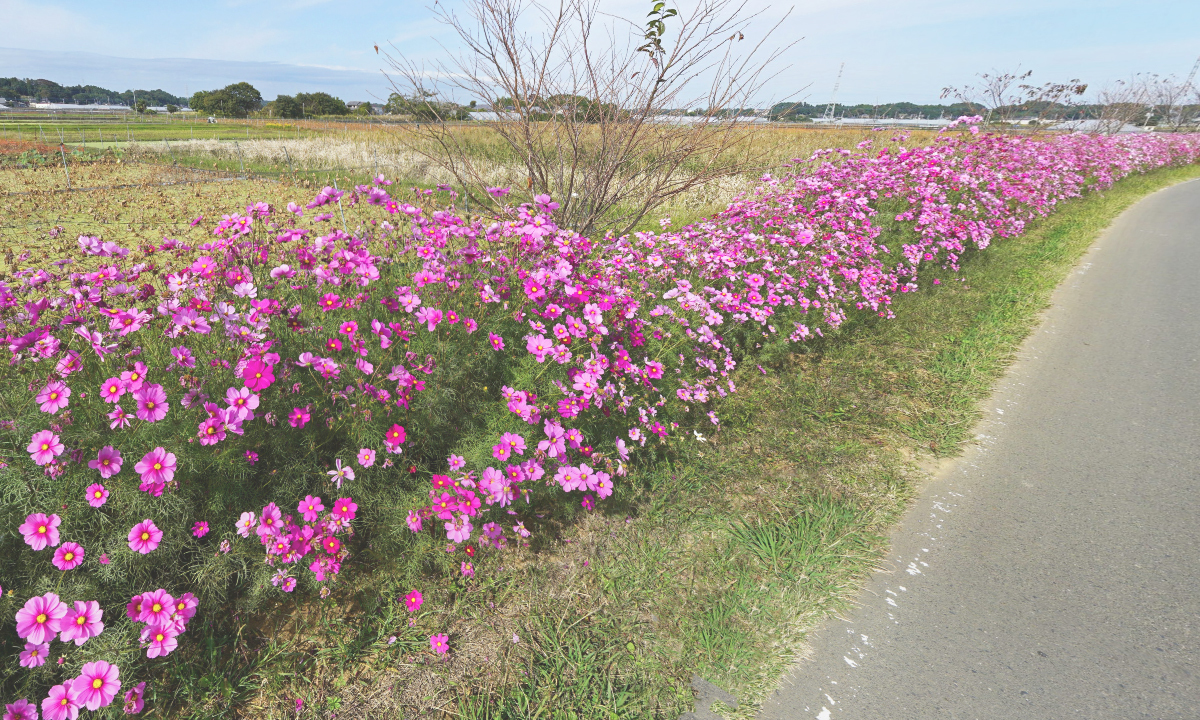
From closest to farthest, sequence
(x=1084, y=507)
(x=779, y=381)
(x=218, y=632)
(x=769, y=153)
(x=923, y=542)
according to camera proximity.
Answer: (x=218, y=632)
(x=923, y=542)
(x=1084, y=507)
(x=779, y=381)
(x=769, y=153)

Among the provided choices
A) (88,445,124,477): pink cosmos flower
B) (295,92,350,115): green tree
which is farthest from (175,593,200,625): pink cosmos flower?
(295,92,350,115): green tree

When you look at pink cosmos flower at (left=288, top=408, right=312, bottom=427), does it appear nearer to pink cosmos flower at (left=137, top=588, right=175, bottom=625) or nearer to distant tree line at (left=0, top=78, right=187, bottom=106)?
pink cosmos flower at (left=137, top=588, right=175, bottom=625)

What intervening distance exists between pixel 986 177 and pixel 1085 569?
750 centimetres

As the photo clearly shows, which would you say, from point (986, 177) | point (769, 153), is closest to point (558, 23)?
point (986, 177)

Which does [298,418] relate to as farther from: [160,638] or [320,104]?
[320,104]

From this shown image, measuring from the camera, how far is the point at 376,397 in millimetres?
2137

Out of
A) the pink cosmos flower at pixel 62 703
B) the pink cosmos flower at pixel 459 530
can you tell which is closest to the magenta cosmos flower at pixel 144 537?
the pink cosmos flower at pixel 62 703

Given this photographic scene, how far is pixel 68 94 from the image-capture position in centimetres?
12731

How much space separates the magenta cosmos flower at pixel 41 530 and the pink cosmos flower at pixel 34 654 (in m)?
0.25

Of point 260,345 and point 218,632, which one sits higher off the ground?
point 260,345

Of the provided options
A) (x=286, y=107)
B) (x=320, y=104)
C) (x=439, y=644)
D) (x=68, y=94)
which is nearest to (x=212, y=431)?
(x=439, y=644)

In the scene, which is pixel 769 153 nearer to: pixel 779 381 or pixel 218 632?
pixel 779 381

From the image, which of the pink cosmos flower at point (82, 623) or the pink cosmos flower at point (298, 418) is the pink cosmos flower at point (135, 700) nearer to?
the pink cosmos flower at point (82, 623)

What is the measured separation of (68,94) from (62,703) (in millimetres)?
187049
